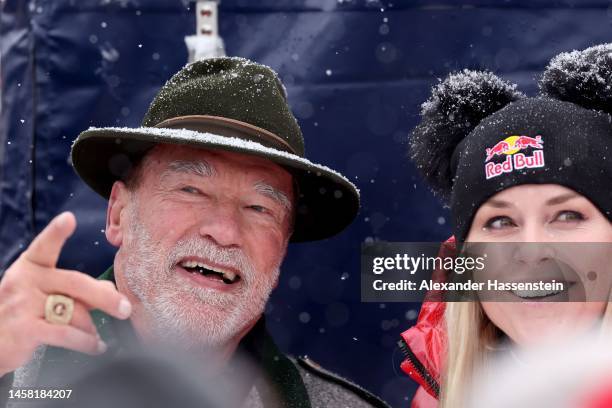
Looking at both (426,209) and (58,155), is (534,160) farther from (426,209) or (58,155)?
(58,155)

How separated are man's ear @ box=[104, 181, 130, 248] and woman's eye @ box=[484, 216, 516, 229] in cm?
82

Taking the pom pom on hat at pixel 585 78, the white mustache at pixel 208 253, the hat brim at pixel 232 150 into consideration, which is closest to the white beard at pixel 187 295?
the white mustache at pixel 208 253

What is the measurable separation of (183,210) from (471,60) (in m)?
1.06

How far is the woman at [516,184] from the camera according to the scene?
1.47m

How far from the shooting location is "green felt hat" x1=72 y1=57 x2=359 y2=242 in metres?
1.58

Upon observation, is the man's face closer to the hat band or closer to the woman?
the hat band

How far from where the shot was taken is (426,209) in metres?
2.26

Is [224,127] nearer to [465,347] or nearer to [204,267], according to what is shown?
[204,267]

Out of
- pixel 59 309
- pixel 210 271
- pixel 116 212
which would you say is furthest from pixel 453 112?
pixel 59 309

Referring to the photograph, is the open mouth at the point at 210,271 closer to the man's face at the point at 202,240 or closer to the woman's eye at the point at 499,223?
the man's face at the point at 202,240

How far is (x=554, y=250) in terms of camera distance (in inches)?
56.6

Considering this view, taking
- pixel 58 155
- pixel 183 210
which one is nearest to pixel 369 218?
pixel 183 210

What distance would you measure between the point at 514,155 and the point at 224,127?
63 centimetres

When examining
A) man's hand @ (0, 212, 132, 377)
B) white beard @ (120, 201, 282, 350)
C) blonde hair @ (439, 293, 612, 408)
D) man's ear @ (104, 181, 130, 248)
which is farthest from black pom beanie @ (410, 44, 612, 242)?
man's hand @ (0, 212, 132, 377)
